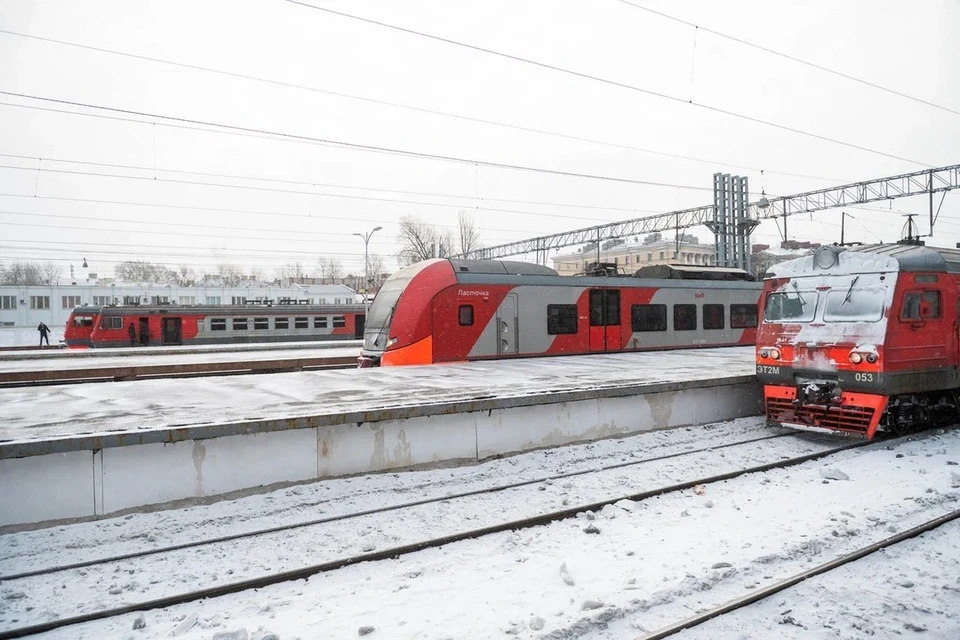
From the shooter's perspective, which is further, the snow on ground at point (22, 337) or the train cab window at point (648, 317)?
the snow on ground at point (22, 337)

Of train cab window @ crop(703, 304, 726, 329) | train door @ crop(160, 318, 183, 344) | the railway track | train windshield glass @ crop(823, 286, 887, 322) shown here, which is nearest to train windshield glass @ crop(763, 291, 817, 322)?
train windshield glass @ crop(823, 286, 887, 322)

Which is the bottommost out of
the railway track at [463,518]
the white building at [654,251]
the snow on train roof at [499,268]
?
the railway track at [463,518]

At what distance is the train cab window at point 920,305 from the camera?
9.78m

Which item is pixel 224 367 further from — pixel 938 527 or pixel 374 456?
pixel 938 527

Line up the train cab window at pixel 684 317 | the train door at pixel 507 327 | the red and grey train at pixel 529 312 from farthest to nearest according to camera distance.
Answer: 1. the train cab window at pixel 684 317
2. the train door at pixel 507 327
3. the red and grey train at pixel 529 312

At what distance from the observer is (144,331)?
96.5ft

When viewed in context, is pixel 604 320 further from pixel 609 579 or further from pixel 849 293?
pixel 609 579

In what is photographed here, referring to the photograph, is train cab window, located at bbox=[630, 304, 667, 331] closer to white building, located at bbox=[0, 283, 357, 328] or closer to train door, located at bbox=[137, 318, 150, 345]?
train door, located at bbox=[137, 318, 150, 345]

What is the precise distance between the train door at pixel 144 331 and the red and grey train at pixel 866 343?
90.1 feet

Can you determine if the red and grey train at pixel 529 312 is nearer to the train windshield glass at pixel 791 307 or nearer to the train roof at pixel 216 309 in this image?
the train windshield glass at pixel 791 307

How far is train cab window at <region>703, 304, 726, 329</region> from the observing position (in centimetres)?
2068

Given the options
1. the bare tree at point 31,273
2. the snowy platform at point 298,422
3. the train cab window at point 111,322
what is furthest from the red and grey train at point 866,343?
the bare tree at point 31,273

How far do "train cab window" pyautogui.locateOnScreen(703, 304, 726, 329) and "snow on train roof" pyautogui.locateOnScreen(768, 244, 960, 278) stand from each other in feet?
31.5

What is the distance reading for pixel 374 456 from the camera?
8.74m
